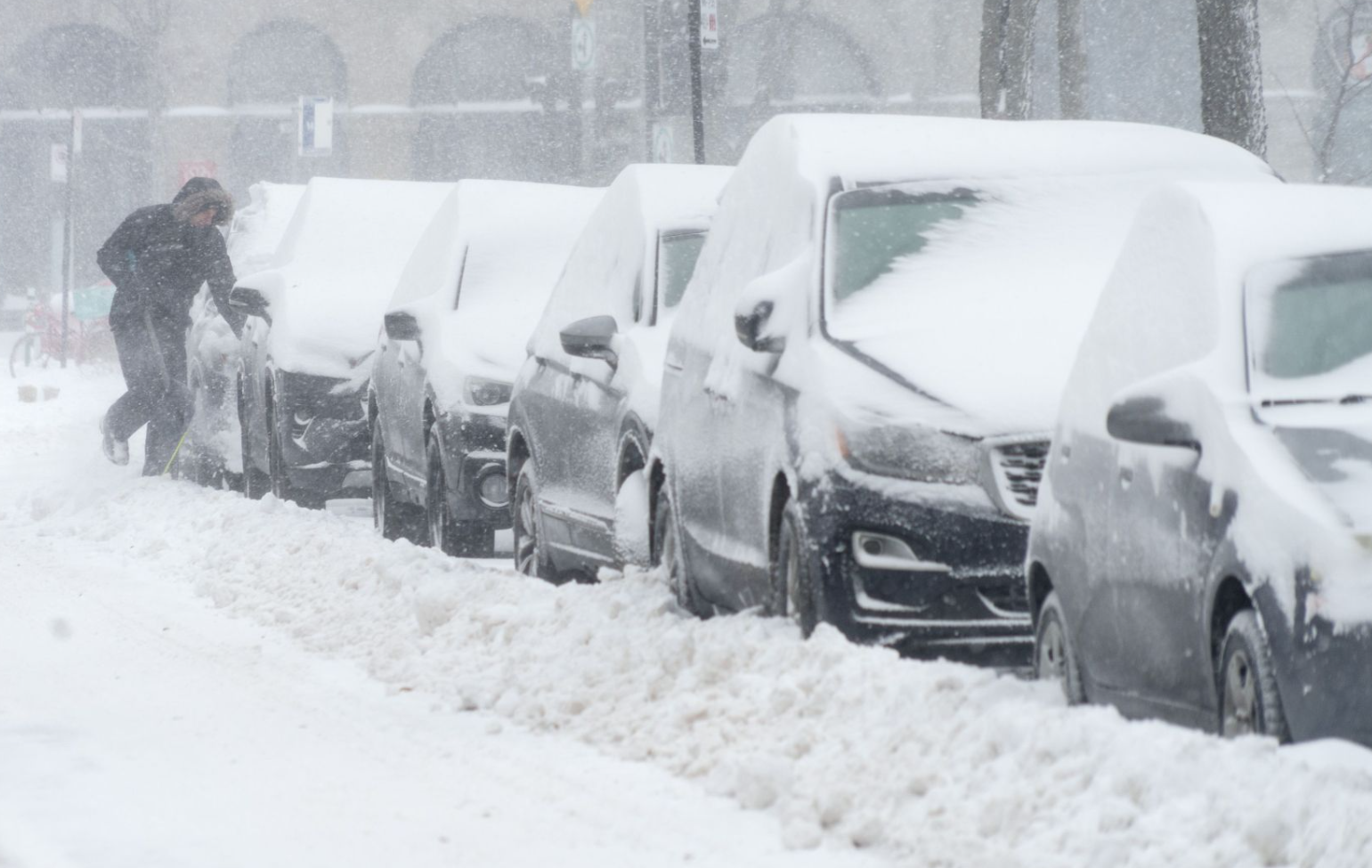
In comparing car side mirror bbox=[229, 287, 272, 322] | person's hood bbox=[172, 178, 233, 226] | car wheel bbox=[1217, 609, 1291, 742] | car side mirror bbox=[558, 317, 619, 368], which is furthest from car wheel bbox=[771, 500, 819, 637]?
person's hood bbox=[172, 178, 233, 226]

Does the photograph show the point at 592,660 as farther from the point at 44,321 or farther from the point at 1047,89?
the point at 1047,89

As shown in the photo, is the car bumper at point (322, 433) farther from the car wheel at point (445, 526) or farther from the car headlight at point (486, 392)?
the car headlight at point (486, 392)

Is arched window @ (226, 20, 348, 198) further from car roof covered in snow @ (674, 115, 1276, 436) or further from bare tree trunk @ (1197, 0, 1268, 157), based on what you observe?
car roof covered in snow @ (674, 115, 1276, 436)

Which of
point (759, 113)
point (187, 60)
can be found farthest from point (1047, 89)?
point (187, 60)

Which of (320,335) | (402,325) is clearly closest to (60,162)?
(320,335)

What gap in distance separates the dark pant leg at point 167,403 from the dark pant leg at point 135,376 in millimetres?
41

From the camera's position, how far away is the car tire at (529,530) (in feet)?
32.1

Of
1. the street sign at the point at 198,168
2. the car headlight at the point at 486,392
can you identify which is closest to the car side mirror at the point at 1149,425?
the car headlight at the point at 486,392

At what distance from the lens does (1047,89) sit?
46.6 m

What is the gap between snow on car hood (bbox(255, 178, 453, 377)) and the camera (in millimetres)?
13609

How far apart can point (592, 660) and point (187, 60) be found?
44537 mm

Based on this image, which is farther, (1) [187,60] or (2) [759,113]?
(1) [187,60]

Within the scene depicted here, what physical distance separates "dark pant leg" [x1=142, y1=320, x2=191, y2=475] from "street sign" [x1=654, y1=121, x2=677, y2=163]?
20.6 feet

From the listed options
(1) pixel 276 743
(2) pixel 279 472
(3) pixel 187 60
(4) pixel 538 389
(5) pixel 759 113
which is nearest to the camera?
(1) pixel 276 743
